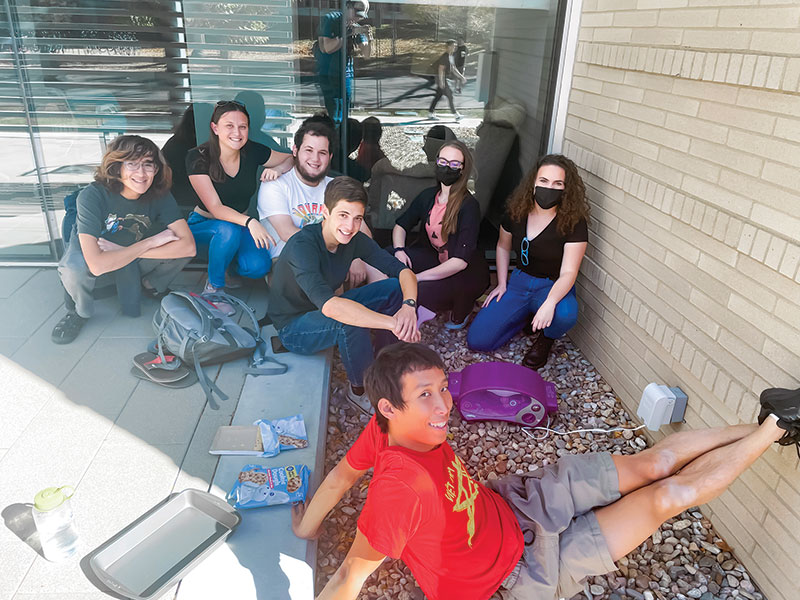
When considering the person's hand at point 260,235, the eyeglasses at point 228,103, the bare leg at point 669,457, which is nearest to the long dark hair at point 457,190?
the person's hand at point 260,235

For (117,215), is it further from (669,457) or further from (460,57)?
(669,457)

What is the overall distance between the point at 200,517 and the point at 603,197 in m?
2.79

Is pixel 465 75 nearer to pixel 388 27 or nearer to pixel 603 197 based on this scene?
pixel 388 27

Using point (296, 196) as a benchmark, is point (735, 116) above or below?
above

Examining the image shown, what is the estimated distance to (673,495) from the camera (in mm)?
2061

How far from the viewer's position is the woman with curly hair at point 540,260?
3.65 metres

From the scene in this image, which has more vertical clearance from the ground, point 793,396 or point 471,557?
point 793,396

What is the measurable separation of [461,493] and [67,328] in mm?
2673

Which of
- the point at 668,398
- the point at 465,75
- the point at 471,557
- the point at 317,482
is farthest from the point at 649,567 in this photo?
the point at 465,75

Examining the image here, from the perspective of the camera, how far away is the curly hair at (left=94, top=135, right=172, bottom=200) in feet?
12.0

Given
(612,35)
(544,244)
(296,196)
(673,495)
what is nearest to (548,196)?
(544,244)

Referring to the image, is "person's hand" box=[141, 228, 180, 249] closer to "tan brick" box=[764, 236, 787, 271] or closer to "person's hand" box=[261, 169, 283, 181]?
"person's hand" box=[261, 169, 283, 181]

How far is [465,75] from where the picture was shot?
430cm

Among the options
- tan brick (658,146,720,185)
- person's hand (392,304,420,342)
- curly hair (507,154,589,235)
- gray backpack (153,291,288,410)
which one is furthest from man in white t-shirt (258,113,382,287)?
tan brick (658,146,720,185)
